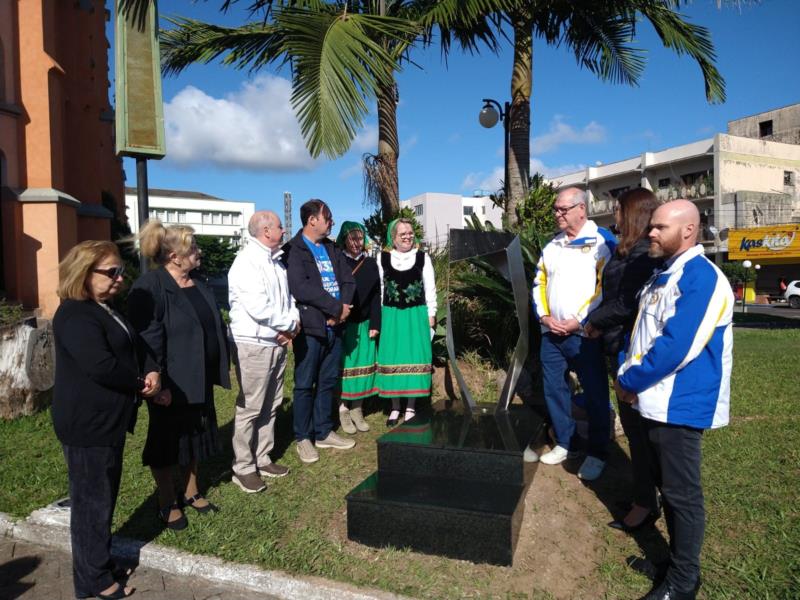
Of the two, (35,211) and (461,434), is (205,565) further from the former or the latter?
(35,211)

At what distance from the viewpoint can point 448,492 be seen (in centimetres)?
344

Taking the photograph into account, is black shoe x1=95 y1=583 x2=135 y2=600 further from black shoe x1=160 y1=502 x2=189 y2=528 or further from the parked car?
the parked car

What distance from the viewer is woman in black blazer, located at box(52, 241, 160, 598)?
282 centimetres

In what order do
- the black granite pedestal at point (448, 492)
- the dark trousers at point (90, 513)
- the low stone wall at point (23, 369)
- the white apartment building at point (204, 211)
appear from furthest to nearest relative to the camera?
the white apartment building at point (204, 211) < the low stone wall at point (23, 369) < the black granite pedestal at point (448, 492) < the dark trousers at point (90, 513)

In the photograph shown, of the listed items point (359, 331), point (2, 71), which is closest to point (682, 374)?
point (359, 331)

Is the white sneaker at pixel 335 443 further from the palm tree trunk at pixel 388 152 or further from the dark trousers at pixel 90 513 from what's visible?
the palm tree trunk at pixel 388 152

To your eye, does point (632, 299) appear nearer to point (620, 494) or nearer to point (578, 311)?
point (578, 311)


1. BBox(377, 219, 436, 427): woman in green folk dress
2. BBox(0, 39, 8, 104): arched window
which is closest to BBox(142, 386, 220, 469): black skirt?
BBox(377, 219, 436, 427): woman in green folk dress

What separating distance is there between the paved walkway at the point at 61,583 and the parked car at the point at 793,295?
116 feet

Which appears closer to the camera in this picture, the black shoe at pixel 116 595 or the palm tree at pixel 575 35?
the black shoe at pixel 116 595

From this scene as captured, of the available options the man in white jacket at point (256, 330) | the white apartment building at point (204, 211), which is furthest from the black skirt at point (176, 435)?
the white apartment building at point (204, 211)

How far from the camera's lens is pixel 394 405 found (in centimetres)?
555

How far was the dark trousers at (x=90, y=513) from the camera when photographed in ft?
9.58

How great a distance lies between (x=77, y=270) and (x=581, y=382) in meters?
3.20
